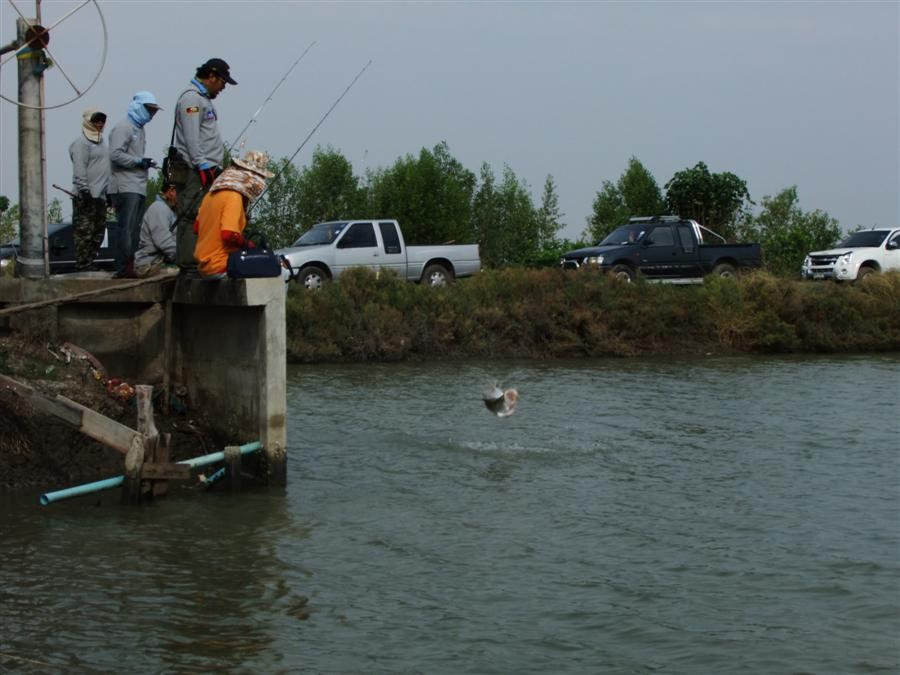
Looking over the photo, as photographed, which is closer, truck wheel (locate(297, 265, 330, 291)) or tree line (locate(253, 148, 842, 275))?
truck wheel (locate(297, 265, 330, 291))

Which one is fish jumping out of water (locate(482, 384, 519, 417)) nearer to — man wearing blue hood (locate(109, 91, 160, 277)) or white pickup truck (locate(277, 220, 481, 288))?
man wearing blue hood (locate(109, 91, 160, 277))

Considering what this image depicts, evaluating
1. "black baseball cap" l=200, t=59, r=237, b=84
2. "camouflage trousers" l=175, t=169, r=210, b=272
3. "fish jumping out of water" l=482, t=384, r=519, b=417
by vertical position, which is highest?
"black baseball cap" l=200, t=59, r=237, b=84

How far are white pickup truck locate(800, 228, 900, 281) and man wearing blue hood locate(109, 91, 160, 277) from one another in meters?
23.5

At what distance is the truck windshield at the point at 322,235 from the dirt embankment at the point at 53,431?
1585cm

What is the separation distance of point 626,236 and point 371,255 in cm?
690

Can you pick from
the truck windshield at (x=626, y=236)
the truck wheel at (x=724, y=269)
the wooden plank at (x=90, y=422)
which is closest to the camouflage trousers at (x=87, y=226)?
the wooden plank at (x=90, y=422)

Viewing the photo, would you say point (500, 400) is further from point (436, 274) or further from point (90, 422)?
point (436, 274)

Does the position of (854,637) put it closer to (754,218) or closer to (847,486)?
(847,486)

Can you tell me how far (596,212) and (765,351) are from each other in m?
19.6

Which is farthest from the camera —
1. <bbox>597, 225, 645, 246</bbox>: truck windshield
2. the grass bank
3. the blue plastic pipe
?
<bbox>597, 225, 645, 246</bbox>: truck windshield

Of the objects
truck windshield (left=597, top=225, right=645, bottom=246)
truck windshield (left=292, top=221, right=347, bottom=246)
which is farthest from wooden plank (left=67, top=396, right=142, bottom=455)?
truck windshield (left=597, top=225, right=645, bottom=246)

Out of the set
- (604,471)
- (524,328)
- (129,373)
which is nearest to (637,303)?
(524,328)

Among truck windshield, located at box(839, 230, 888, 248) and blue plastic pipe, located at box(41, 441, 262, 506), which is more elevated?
truck windshield, located at box(839, 230, 888, 248)

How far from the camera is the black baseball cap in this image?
41.9 feet
